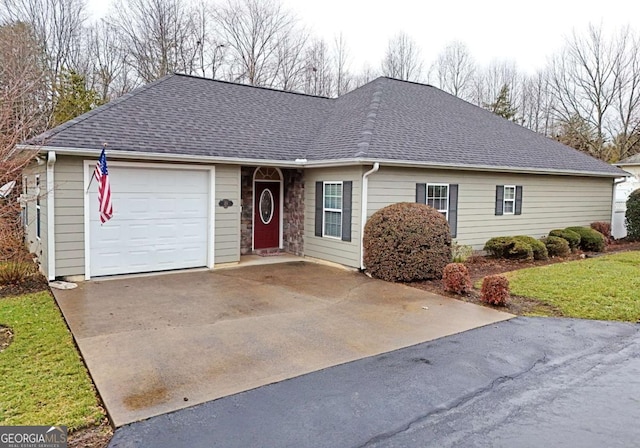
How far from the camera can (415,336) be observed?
5.87 metres

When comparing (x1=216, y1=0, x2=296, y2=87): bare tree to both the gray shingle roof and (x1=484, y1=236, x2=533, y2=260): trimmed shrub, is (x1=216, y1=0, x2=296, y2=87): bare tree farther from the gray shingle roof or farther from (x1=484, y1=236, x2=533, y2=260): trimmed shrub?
(x1=484, y1=236, x2=533, y2=260): trimmed shrub

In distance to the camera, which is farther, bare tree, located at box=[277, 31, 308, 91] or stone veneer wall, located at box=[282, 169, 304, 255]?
bare tree, located at box=[277, 31, 308, 91]

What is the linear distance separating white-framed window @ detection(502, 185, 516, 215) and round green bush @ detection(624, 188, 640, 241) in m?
6.17

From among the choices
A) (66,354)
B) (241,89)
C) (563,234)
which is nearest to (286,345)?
(66,354)

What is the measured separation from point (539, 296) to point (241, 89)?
10040 millimetres

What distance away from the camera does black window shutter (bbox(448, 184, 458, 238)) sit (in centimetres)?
1142

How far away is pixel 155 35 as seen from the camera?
2284cm

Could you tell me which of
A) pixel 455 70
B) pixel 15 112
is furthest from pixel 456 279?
pixel 455 70

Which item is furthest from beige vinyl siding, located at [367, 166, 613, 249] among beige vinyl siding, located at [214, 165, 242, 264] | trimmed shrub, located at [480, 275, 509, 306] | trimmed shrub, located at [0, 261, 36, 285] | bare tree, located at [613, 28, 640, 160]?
bare tree, located at [613, 28, 640, 160]

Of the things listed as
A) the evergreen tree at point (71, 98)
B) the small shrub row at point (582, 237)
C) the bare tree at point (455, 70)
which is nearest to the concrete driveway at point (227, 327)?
the small shrub row at point (582, 237)

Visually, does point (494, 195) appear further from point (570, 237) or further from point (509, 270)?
point (570, 237)

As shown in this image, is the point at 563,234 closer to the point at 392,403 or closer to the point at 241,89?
the point at 241,89

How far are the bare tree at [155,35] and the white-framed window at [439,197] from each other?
55.3 feet

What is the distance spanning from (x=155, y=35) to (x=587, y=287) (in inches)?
891
